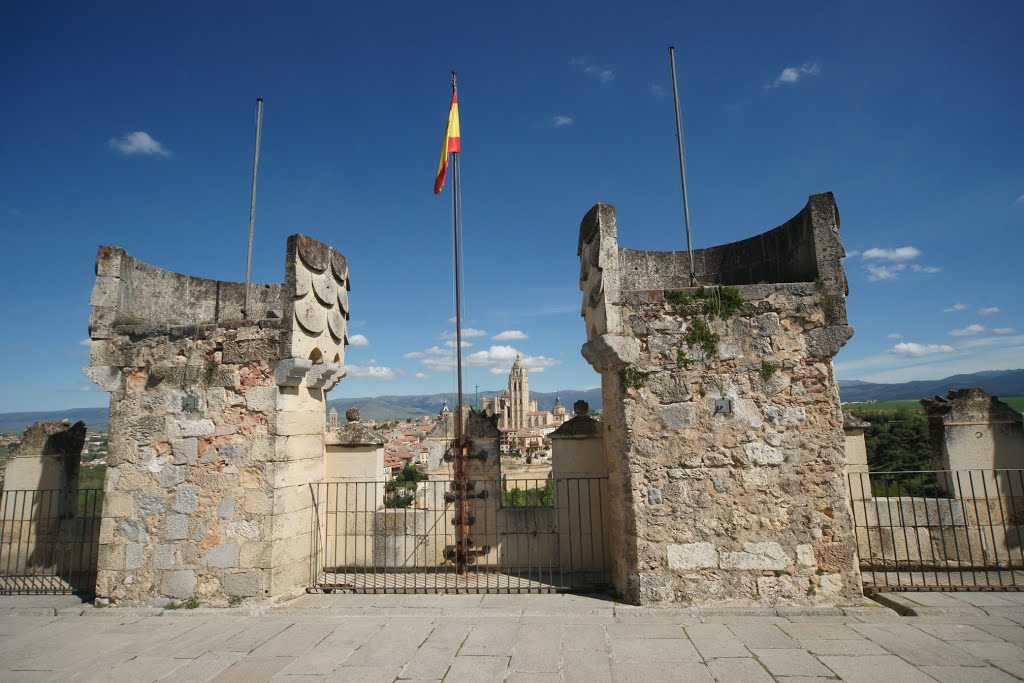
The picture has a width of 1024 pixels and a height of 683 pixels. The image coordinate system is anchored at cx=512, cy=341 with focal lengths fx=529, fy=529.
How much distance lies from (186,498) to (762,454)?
6810mm

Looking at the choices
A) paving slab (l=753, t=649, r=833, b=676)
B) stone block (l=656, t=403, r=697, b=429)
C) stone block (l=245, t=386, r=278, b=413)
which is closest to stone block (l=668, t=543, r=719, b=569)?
paving slab (l=753, t=649, r=833, b=676)

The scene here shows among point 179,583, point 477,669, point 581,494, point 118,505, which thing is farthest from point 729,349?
point 118,505

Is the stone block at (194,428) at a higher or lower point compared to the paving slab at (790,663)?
higher

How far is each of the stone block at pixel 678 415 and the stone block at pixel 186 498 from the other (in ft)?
18.5

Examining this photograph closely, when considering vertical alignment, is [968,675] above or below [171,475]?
below

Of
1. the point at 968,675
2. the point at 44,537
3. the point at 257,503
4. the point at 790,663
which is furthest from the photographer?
the point at 44,537

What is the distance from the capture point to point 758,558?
5.82 metres

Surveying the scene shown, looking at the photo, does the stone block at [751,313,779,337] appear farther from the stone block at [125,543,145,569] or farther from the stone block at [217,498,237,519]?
the stone block at [125,543,145,569]

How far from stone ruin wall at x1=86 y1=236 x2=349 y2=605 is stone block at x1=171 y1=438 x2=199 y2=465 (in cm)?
1

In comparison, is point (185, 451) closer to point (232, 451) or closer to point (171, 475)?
point (171, 475)

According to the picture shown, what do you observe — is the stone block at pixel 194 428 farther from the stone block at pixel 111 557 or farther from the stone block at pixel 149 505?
the stone block at pixel 111 557

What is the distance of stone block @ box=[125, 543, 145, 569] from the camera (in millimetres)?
6363

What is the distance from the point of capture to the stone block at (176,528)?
635 centimetres

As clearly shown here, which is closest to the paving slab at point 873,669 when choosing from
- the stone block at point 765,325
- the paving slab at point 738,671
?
the paving slab at point 738,671
